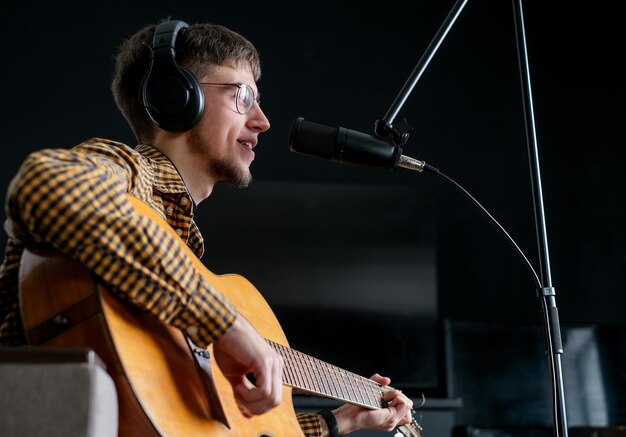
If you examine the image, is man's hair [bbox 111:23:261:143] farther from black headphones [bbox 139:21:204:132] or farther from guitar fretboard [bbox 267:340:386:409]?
guitar fretboard [bbox 267:340:386:409]

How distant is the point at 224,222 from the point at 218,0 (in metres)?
1.19

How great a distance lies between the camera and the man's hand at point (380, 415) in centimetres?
182

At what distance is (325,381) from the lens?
1600mm

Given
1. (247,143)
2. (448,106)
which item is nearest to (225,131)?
(247,143)

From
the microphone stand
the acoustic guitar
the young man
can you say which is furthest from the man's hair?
the acoustic guitar

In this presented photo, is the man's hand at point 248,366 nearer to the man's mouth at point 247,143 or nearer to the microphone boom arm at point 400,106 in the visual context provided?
the microphone boom arm at point 400,106

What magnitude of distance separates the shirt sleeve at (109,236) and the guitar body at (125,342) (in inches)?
1.2

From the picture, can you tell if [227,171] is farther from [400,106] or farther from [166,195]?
[400,106]

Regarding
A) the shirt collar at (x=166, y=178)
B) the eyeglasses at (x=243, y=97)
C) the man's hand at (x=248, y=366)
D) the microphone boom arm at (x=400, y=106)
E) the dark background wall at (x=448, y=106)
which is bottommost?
the man's hand at (x=248, y=366)

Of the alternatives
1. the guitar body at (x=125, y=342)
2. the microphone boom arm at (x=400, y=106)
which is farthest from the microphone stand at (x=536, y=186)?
the guitar body at (x=125, y=342)

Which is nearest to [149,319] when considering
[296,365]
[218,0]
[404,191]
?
[296,365]

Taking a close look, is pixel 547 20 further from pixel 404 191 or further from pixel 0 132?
pixel 0 132

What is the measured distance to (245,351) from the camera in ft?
3.77

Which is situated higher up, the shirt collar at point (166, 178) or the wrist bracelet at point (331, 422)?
the shirt collar at point (166, 178)
